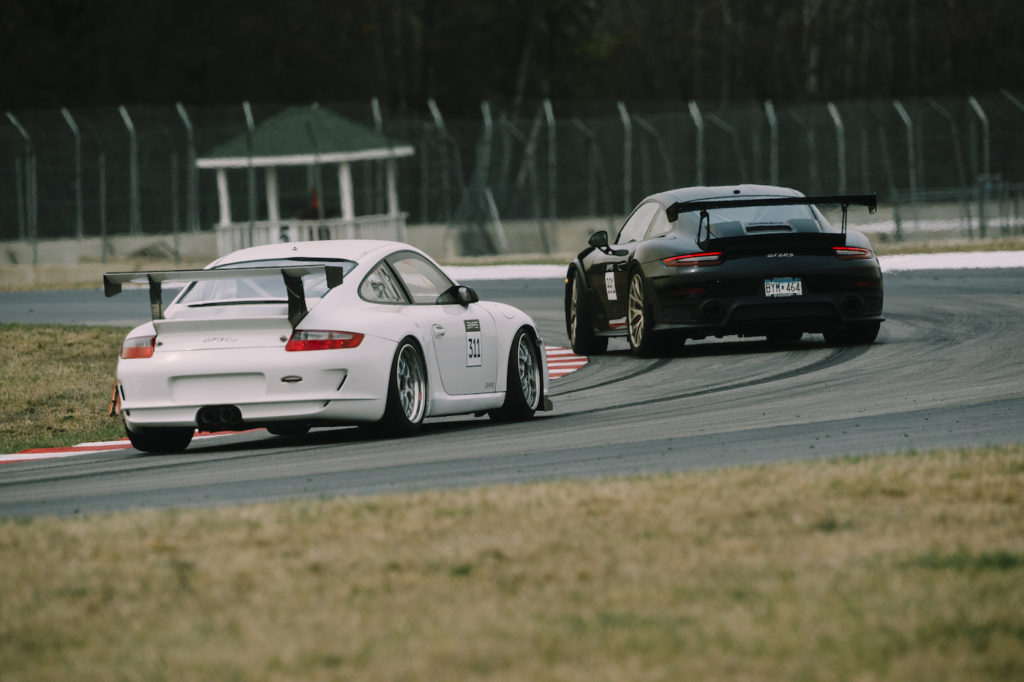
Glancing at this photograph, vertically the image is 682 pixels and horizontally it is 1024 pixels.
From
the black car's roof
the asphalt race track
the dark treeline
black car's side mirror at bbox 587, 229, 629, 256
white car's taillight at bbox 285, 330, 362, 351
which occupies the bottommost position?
the asphalt race track

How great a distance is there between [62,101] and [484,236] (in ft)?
88.7

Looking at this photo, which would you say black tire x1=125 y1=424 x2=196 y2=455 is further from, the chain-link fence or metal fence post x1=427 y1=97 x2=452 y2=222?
metal fence post x1=427 y1=97 x2=452 y2=222

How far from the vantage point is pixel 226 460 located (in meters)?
10.6

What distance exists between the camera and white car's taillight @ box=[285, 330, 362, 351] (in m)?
10.7

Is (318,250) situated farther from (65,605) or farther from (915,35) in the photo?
(915,35)

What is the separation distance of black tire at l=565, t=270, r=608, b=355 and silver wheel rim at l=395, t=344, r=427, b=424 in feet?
18.8

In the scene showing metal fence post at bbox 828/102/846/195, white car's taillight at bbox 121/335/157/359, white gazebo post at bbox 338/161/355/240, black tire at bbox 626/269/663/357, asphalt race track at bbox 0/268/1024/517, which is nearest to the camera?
asphalt race track at bbox 0/268/1024/517

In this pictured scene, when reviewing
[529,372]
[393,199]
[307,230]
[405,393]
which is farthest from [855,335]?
[393,199]

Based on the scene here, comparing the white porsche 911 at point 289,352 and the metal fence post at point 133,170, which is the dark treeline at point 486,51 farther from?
the white porsche 911 at point 289,352

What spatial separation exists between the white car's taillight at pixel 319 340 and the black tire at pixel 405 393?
0.32m

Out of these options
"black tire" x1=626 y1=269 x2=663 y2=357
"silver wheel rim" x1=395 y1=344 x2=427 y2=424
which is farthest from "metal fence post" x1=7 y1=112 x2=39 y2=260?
"silver wheel rim" x1=395 y1=344 x2=427 y2=424

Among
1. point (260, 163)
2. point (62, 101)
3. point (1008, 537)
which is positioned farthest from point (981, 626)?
point (62, 101)

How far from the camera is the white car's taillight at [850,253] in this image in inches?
607

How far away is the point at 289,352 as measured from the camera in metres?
10.7
